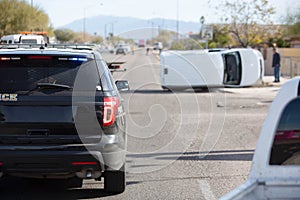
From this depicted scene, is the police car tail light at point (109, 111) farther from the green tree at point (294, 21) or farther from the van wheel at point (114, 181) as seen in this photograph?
the green tree at point (294, 21)

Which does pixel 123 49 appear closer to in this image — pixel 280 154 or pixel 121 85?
pixel 121 85

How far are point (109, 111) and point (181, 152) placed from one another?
13.8 feet

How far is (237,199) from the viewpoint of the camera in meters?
3.73

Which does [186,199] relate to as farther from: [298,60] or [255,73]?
[298,60]

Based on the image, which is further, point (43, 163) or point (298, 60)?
point (298, 60)

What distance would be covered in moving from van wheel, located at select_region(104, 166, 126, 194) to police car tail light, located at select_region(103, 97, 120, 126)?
32.3 inches

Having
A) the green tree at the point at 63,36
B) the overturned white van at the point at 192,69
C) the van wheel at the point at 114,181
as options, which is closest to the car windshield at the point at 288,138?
the van wheel at the point at 114,181

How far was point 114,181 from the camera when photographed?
7.27 metres

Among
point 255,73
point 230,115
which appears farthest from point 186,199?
point 255,73

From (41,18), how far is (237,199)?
51142 mm

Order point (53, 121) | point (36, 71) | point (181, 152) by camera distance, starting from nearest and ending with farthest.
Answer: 1. point (53, 121)
2. point (36, 71)
3. point (181, 152)

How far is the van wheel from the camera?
7.19 meters

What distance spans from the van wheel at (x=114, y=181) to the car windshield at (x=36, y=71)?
130 centimetres

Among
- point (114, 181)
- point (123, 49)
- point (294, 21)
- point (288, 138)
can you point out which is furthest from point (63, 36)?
point (288, 138)
